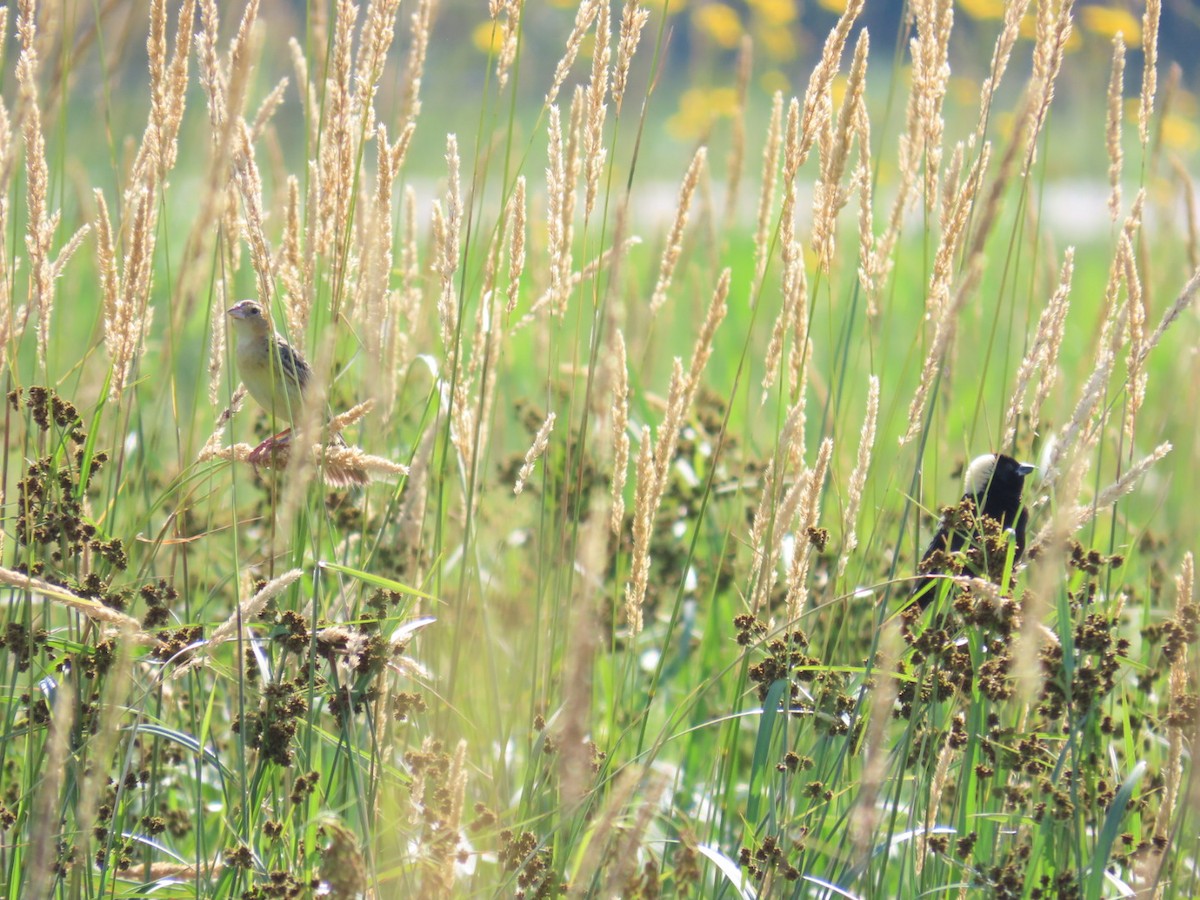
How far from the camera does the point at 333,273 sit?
2.18 metres

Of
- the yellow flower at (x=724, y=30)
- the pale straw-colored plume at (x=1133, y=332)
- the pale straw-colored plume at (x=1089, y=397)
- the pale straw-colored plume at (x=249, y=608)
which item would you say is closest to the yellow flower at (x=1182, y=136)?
the yellow flower at (x=724, y=30)

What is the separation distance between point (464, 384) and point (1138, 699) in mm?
1490

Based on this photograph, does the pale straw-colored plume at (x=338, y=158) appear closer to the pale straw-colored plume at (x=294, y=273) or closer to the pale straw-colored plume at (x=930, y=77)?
the pale straw-colored plume at (x=294, y=273)

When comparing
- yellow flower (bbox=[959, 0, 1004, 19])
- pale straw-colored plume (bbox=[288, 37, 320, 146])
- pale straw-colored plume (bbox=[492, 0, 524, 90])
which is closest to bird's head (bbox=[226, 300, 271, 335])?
pale straw-colored plume (bbox=[288, 37, 320, 146])

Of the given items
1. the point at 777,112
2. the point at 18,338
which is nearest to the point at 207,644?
the point at 18,338

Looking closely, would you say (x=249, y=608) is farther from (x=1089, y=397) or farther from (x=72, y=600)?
(x=1089, y=397)

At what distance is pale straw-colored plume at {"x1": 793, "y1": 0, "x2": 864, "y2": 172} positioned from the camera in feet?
6.98

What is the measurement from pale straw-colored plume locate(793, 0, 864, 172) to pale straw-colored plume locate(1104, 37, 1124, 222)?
2.09 ft

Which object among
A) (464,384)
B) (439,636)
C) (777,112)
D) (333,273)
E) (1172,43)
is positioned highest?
(1172,43)

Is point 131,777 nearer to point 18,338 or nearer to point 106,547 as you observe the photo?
point 106,547

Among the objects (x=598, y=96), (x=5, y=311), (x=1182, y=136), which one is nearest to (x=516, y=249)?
(x=598, y=96)

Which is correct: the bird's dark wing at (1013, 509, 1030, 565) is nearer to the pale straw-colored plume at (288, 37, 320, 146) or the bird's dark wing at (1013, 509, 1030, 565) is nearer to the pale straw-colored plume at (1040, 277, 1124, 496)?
the pale straw-colored plume at (1040, 277, 1124, 496)

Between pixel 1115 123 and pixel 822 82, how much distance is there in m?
0.74

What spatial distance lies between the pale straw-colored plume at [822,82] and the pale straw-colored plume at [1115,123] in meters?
0.64
